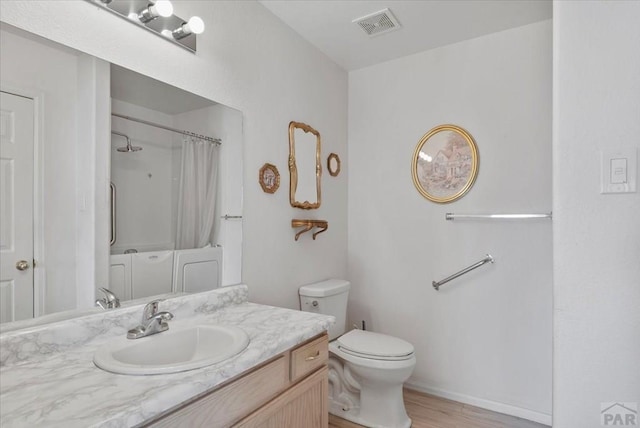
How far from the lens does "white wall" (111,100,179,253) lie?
1.33 metres

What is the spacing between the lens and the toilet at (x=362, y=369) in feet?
6.33

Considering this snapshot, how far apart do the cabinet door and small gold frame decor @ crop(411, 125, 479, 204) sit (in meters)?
1.50

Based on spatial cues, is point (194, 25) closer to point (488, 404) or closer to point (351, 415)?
point (351, 415)

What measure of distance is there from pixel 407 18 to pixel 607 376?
2.00 meters

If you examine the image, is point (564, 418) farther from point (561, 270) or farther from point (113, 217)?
point (113, 217)

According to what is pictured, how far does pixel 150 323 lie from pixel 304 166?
139 centimetres

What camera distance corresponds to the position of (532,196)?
2.18 meters

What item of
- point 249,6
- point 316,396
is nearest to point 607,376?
point 316,396

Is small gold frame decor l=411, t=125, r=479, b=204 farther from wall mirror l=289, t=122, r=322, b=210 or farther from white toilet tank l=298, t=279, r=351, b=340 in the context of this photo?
white toilet tank l=298, t=279, r=351, b=340

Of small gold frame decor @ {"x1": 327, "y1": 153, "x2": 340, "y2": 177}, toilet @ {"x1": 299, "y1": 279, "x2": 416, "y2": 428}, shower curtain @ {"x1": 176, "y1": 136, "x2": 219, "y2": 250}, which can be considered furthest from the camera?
small gold frame decor @ {"x1": 327, "y1": 153, "x2": 340, "y2": 177}

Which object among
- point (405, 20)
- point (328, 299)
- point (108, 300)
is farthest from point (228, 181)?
point (405, 20)

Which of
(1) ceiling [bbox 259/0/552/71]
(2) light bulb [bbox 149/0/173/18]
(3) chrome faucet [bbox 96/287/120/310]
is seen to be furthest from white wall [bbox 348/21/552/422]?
(3) chrome faucet [bbox 96/287/120/310]

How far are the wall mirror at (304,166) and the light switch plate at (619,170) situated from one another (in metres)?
1.52

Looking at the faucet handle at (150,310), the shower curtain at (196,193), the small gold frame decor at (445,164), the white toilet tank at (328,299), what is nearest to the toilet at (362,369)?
the white toilet tank at (328,299)
